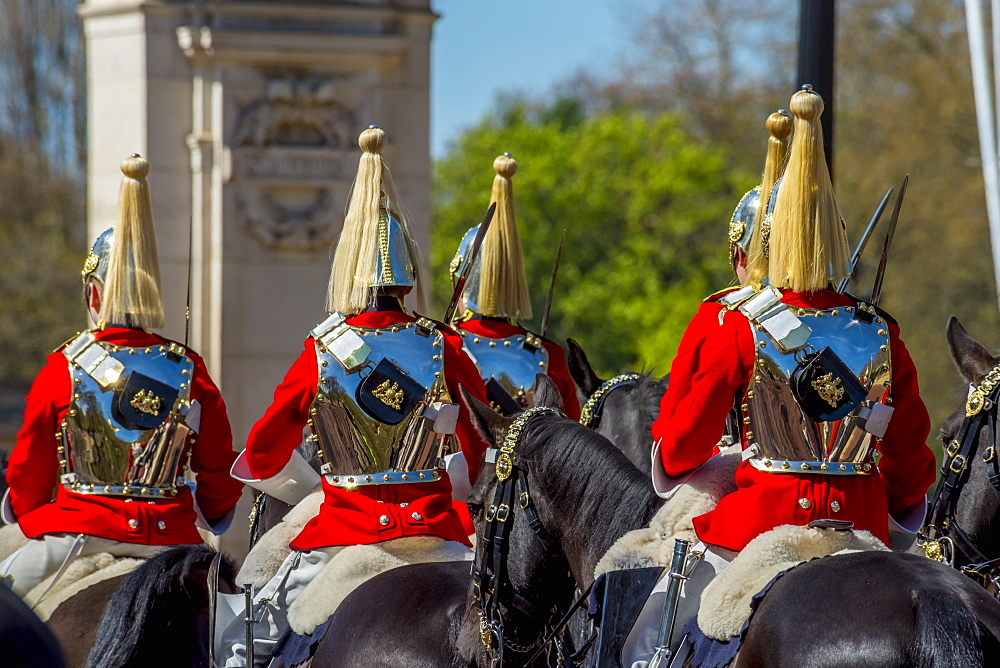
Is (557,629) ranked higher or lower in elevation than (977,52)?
lower

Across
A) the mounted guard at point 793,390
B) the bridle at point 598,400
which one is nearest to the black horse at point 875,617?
the mounted guard at point 793,390

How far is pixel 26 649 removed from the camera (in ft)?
9.89

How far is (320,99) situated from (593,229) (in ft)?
68.2

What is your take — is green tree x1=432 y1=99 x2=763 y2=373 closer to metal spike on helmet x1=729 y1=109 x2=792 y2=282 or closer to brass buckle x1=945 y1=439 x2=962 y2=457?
brass buckle x1=945 y1=439 x2=962 y2=457

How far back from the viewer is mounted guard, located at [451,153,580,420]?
719cm

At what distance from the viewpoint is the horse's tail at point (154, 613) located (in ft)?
15.3

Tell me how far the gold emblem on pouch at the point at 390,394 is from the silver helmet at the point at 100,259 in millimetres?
1355

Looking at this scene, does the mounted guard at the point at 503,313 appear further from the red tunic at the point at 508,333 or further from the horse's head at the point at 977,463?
the horse's head at the point at 977,463

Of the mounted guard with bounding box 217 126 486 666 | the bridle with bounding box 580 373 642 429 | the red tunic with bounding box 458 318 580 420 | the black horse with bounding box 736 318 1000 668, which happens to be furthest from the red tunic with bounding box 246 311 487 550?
the red tunic with bounding box 458 318 580 420

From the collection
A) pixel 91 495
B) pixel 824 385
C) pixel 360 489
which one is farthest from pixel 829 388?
pixel 91 495

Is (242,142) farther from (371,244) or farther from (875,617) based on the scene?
(875,617)

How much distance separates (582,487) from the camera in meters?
4.28

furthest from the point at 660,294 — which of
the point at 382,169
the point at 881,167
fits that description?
the point at 382,169

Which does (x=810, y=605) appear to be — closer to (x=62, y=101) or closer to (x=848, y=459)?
(x=848, y=459)
